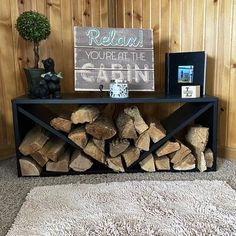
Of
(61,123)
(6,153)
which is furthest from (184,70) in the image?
(6,153)

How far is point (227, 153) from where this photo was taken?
1.98 meters

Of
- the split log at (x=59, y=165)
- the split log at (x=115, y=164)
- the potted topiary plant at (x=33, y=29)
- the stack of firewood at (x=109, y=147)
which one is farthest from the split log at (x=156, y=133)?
the potted topiary plant at (x=33, y=29)

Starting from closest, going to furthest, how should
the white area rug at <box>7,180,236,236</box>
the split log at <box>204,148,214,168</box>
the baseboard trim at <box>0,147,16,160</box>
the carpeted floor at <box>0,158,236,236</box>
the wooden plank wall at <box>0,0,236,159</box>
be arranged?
the white area rug at <box>7,180,236,236</box> → the carpeted floor at <box>0,158,236,236</box> → the split log at <box>204,148,214,168</box> → the wooden plank wall at <box>0,0,236,159</box> → the baseboard trim at <box>0,147,16,160</box>

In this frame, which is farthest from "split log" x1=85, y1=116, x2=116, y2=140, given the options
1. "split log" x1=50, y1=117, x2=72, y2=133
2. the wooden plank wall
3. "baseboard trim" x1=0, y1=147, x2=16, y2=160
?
"baseboard trim" x1=0, y1=147, x2=16, y2=160

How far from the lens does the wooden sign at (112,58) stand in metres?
1.81

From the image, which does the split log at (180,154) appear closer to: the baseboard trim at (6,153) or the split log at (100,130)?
the split log at (100,130)

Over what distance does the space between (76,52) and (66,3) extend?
0.49 metres

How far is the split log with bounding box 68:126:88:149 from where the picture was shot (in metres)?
1.69

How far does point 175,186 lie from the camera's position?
1.54 meters

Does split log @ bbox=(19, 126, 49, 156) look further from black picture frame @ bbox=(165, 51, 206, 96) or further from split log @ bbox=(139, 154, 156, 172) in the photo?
black picture frame @ bbox=(165, 51, 206, 96)

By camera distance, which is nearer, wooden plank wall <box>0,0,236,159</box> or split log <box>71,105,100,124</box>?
split log <box>71,105,100,124</box>

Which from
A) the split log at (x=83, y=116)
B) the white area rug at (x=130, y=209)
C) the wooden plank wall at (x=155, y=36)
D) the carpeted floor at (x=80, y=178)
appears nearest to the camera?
the white area rug at (x=130, y=209)

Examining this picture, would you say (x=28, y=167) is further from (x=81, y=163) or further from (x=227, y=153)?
(x=227, y=153)

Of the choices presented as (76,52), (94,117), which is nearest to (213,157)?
(94,117)
